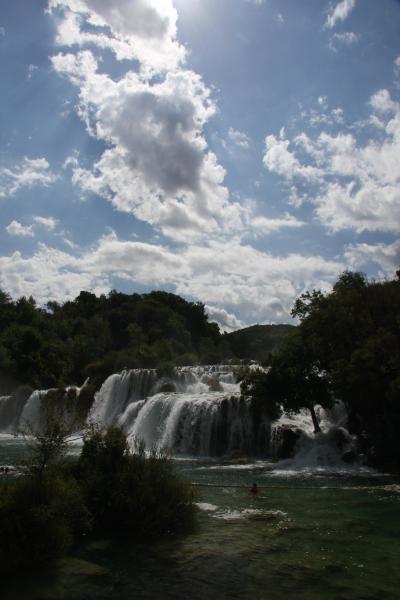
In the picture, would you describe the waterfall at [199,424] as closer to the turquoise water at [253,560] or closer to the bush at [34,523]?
the turquoise water at [253,560]

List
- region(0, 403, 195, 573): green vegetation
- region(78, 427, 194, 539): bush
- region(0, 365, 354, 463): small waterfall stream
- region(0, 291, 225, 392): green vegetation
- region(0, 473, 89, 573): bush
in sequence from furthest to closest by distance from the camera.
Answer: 1. region(0, 291, 225, 392): green vegetation
2. region(0, 365, 354, 463): small waterfall stream
3. region(78, 427, 194, 539): bush
4. region(0, 403, 195, 573): green vegetation
5. region(0, 473, 89, 573): bush

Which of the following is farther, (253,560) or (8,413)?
(8,413)

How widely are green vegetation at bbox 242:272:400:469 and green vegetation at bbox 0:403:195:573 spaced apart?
1510 cm

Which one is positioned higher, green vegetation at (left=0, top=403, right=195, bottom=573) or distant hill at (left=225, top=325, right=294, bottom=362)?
distant hill at (left=225, top=325, right=294, bottom=362)

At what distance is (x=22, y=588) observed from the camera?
30.2ft

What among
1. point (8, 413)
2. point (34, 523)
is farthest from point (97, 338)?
point (34, 523)

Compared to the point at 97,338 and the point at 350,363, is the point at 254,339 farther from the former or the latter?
the point at 350,363

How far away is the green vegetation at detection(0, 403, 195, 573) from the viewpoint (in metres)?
10.4

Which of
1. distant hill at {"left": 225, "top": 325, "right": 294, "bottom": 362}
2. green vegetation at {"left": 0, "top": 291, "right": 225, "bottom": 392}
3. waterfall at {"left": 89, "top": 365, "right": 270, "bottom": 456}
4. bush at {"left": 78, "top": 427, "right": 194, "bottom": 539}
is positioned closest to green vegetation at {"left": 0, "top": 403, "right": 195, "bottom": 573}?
bush at {"left": 78, "top": 427, "right": 194, "bottom": 539}

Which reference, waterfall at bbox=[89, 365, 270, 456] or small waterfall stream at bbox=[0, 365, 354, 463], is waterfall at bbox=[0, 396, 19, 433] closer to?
waterfall at bbox=[89, 365, 270, 456]

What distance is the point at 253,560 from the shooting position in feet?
36.3

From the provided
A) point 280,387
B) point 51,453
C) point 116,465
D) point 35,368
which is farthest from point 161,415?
point 35,368

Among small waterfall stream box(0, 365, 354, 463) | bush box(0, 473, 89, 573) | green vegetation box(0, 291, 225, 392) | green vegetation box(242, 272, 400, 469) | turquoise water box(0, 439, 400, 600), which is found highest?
green vegetation box(0, 291, 225, 392)

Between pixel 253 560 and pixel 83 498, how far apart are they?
4.47 metres
